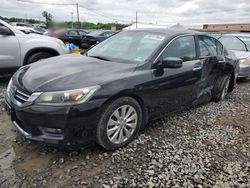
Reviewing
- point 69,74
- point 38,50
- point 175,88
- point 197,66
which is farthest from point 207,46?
point 38,50

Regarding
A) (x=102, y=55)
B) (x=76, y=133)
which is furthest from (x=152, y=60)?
(x=76, y=133)

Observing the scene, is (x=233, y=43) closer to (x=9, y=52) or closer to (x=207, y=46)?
(x=207, y=46)

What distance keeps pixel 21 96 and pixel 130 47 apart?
1.75 meters

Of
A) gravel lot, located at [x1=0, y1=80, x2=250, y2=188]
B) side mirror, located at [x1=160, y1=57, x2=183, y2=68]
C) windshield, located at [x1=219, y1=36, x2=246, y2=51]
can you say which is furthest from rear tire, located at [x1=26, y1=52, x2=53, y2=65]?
windshield, located at [x1=219, y1=36, x2=246, y2=51]

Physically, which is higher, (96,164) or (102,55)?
(102,55)

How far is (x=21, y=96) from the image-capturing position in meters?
2.83

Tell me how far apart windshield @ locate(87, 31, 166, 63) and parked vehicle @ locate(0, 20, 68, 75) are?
7.40ft

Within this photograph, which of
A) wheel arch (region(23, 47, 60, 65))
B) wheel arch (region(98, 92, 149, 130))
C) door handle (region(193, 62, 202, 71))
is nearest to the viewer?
wheel arch (region(98, 92, 149, 130))

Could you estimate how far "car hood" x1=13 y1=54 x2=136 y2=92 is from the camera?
2752 millimetres

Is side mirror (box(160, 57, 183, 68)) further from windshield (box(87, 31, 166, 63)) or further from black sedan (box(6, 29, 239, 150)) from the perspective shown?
windshield (box(87, 31, 166, 63))

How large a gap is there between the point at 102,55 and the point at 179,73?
3.93 ft

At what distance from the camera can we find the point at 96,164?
2.83 meters

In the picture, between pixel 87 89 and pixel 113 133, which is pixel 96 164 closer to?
pixel 113 133

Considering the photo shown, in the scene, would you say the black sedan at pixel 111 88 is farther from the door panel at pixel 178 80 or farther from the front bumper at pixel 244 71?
the front bumper at pixel 244 71
